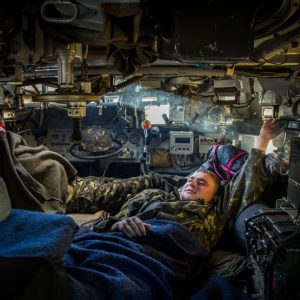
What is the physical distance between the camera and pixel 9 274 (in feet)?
3.03

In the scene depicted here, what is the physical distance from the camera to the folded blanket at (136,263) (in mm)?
1273

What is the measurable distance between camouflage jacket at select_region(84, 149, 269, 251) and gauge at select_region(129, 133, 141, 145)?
191 centimetres

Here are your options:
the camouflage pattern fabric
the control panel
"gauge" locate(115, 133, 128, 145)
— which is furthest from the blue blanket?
"gauge" locate(115, 133, 128, 145)

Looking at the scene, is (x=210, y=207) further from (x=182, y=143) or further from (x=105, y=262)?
(x=182, y=143)

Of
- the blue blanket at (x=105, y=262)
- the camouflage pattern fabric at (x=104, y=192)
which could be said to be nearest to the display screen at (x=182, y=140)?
the camouflage pattern fabric at (x=104, y=192)

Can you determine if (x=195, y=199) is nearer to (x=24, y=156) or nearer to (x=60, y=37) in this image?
(x=24, y=156)

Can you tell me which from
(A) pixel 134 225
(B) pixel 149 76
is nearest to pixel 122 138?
(B) pixel 149 76

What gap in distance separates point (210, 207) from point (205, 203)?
0.35 ft

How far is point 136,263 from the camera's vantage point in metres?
1.46

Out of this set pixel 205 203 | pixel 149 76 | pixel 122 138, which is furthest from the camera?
pixel 122 138

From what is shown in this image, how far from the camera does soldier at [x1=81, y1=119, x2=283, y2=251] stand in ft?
6.48

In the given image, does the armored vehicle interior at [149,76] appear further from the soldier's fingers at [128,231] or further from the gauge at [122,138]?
the soldier's fingers at [128,231]

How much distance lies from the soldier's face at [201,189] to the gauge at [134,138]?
184 centimetres

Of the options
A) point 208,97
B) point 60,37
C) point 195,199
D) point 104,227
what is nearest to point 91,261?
point 104,227
